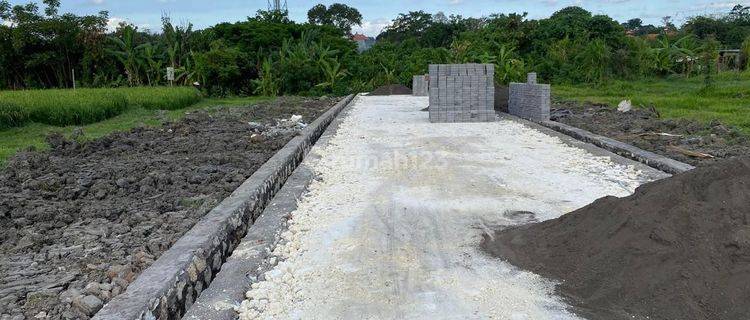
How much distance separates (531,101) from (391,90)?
16.6 m

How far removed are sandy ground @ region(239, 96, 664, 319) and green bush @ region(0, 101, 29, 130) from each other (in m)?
8.23

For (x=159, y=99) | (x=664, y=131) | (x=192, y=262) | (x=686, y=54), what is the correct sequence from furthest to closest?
(x=686, y=54) → (x=159, y=99) → (x=664, y=131) → (x=192, y=262)

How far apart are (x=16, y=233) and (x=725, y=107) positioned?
14.8 m

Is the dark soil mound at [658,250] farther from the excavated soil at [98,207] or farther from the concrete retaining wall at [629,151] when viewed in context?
the excavated soil at [98,207]

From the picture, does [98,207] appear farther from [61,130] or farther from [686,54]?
[686,54]

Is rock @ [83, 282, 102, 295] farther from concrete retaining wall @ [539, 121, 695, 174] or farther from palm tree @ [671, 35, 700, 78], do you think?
palm tree @ [671, 35, 700, 78]

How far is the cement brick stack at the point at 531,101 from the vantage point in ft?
43.9

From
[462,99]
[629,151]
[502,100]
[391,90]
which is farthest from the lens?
[391,90]

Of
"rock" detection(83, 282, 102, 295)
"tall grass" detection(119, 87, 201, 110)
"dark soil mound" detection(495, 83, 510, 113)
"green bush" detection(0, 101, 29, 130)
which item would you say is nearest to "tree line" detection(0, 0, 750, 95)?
"tall grass" detection(119, 87, 201, 110)

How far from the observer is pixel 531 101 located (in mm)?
14062

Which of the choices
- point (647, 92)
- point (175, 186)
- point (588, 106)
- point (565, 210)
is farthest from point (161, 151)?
point (647, 92)

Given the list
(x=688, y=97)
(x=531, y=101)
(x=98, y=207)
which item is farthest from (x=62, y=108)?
(x=688, y=97)

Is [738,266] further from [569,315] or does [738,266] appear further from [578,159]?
[578,159]

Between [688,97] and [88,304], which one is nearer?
[88,304]
